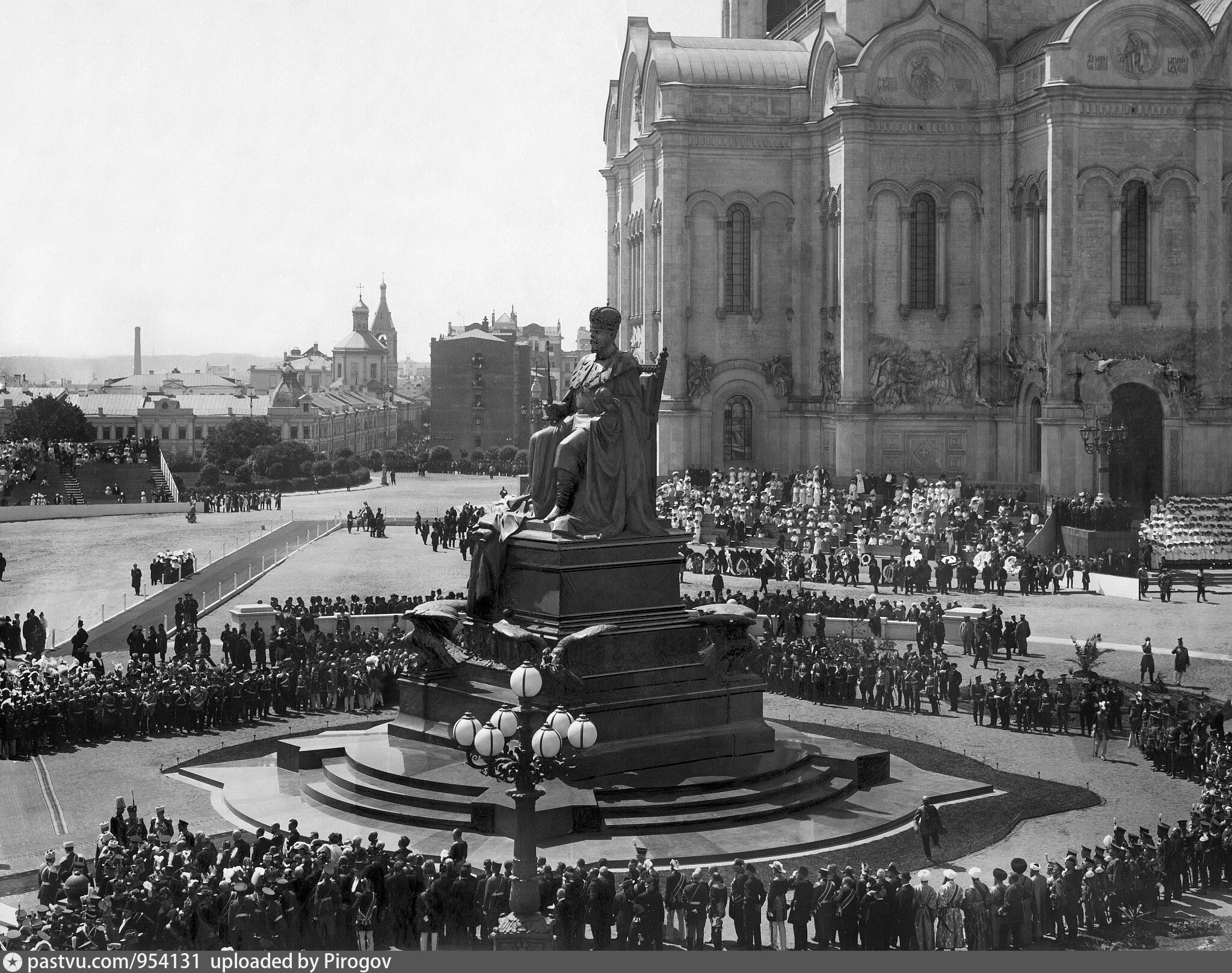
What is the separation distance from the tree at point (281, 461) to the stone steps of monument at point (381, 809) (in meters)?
95.0

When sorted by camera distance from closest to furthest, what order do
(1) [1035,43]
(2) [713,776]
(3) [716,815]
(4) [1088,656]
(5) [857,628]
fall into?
(3) [716,815] < (2) [713,776] < (4) [1088,656] < (5) [857,628] < (1) [1035,43]

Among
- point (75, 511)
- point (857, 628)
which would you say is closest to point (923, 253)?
point (857, 628)

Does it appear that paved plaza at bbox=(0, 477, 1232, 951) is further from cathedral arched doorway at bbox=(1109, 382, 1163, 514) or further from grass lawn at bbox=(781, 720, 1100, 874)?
cathedral arched doorway at bbox=(1109, 382, 1163, 514)

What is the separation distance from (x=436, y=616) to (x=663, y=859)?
600 cm

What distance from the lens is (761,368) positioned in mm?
62875

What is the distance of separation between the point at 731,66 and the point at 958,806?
44.3 metres

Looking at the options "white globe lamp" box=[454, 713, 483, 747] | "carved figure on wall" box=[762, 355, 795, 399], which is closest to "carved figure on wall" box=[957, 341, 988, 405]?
"carved figure on wall" box=[762, 355, 795, 399]

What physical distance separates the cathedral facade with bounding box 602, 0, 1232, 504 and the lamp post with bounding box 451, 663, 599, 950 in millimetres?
39684

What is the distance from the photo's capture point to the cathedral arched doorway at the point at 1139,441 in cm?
5584

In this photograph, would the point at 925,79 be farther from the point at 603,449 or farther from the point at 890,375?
the point at 603,449

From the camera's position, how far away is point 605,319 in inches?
911

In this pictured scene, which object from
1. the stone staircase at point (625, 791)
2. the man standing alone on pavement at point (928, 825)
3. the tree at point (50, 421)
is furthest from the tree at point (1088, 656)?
the tree at point (50, 421)

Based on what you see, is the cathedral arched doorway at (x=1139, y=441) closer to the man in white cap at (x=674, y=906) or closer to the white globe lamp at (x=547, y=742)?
the man in white cap at (x=674, y=906)
